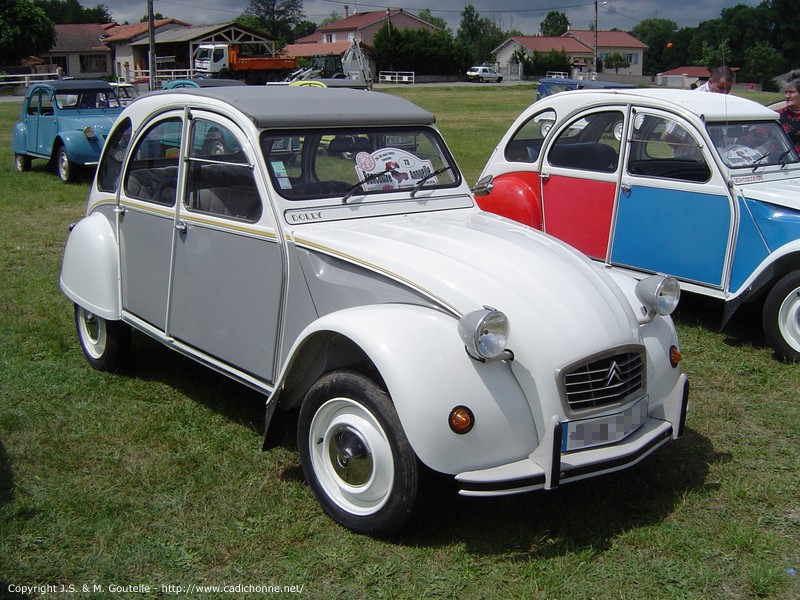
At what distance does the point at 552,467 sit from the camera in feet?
10.8

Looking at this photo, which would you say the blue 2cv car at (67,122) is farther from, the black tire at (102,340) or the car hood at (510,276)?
the car hood at (510,276)

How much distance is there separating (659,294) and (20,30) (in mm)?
62274

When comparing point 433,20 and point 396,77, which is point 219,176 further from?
point 433,20

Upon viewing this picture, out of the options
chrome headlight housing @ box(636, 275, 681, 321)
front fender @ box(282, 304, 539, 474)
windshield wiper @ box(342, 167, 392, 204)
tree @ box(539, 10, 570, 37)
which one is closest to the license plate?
front fender @ box(282, 304, 539, 474)

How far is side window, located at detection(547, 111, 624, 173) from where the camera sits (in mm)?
7121

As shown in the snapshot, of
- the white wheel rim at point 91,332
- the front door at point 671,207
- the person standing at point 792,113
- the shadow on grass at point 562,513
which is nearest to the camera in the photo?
the shadow on grass at point 562,513

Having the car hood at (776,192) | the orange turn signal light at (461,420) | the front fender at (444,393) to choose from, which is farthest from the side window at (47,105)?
the orange turn signal light at (461,420)

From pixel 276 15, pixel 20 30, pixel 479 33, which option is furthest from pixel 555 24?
pixel 20 30

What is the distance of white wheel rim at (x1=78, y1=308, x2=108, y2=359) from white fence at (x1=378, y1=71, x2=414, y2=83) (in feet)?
193

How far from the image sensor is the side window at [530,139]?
25.5ft

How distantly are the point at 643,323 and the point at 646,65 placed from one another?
9772cm

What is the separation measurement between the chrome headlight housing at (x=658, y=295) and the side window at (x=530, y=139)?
3.86 m

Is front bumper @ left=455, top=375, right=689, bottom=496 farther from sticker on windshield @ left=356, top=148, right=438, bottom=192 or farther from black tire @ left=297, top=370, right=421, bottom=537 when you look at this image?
sticker on windshield @ left=356, top=148, right=438, bottom=192

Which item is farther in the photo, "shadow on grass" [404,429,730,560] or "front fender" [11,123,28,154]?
"front fender" [11,123,28,154]
